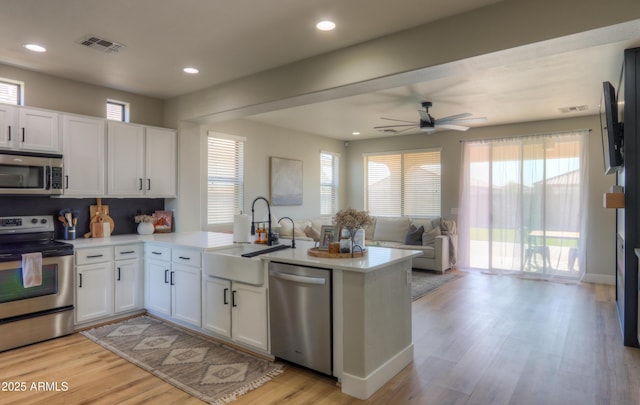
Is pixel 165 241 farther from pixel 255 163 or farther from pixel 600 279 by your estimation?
pixel 600 279

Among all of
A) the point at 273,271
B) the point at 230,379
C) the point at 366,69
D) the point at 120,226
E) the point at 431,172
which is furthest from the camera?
the point at 431,172

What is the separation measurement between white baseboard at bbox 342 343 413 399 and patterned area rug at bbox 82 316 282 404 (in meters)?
0.60

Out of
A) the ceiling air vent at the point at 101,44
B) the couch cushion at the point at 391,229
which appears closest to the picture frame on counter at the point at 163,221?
the ceiling air vent at the point at 101,44

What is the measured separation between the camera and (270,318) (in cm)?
297

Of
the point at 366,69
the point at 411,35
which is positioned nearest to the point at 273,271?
the point at 366,69

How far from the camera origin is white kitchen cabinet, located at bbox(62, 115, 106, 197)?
12.7ft

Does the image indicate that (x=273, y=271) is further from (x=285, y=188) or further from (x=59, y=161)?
(x=285, y=188)

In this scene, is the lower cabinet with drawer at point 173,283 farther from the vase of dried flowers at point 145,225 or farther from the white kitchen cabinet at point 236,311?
the vase of dried flowers at point 145,225

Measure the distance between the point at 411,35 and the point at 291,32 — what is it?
954 millimetres

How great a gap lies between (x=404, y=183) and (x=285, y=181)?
8.69 ft

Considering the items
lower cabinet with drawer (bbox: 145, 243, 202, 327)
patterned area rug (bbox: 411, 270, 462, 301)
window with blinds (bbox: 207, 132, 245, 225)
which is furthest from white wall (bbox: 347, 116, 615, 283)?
lower cabinet with drawer (bbox: 145, 243, 202, 327)

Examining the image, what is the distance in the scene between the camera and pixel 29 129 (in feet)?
11.9

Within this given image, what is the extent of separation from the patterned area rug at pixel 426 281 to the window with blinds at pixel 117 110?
446cm

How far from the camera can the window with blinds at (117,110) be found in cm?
461
